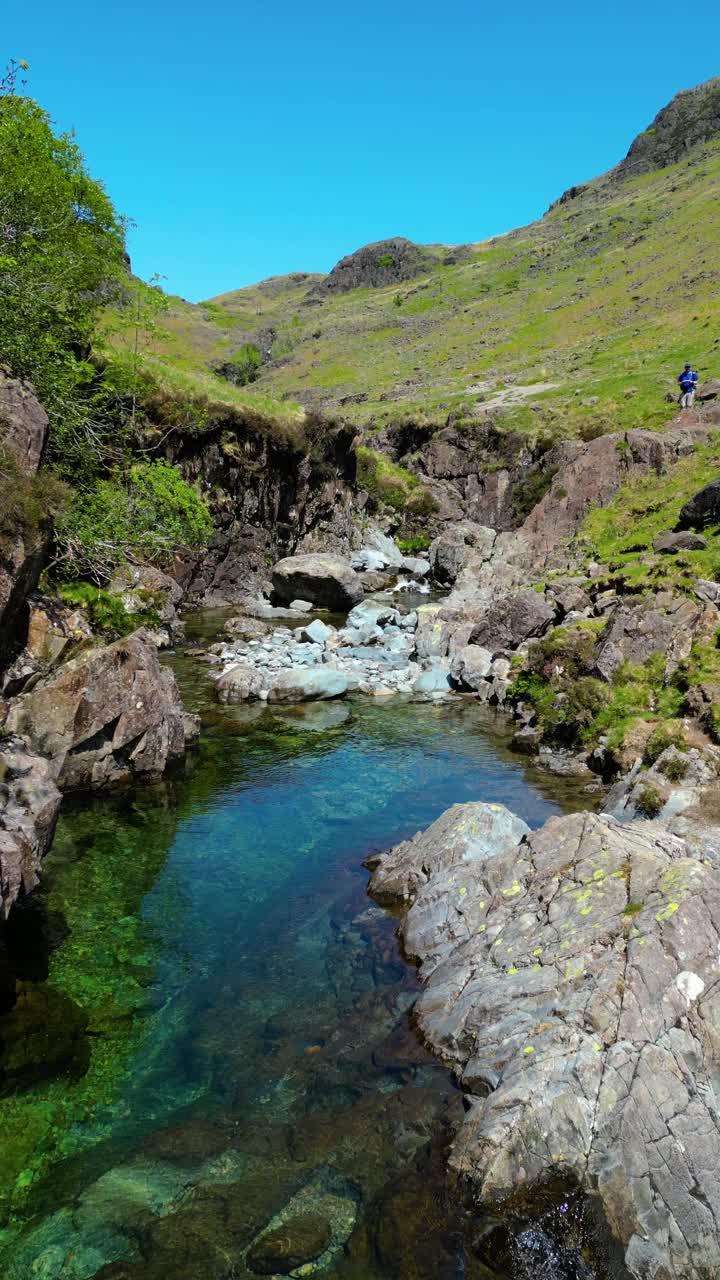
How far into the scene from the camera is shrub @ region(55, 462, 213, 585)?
2211 centimetres

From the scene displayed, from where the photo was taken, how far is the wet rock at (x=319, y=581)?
137 feet

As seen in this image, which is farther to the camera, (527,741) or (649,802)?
(527,741)

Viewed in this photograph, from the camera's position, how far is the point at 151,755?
18.6m

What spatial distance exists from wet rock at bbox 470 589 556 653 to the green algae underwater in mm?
12233

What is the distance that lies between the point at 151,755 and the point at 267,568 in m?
30.4

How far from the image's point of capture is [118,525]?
973 inches

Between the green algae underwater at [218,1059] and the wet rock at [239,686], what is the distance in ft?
27.3

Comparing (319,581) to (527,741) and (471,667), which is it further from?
(527,741)

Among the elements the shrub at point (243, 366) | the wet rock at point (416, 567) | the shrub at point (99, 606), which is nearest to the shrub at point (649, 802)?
the shrub at point (99, 606)

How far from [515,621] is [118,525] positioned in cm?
1561

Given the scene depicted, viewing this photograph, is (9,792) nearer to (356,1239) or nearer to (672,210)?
(356,1239)

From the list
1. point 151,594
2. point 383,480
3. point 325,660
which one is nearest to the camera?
point 325,660

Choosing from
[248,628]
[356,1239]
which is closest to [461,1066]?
[356,1239]

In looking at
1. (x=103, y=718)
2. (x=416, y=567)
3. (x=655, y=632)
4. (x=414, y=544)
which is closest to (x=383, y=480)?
(x=414, y=544)
